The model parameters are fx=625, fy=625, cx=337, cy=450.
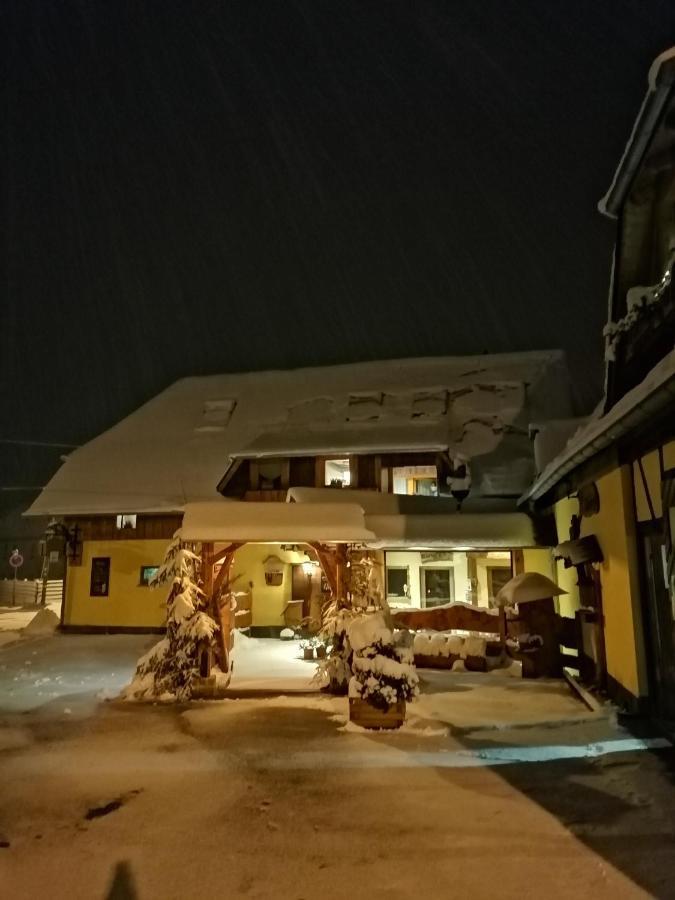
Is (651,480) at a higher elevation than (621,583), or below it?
higher

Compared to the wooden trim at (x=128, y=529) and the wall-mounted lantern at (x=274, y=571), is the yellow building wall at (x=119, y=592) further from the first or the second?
the wall-mounted lantern at (x=274, y=571)

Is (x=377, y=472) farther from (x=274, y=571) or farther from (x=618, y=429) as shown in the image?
(x=618, y=429)

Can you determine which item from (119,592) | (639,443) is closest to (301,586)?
(119,592)

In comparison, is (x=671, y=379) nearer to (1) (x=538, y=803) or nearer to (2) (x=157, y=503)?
(1) (x=538, y=803)

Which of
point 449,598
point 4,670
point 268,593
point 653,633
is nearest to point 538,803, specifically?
point 653,633

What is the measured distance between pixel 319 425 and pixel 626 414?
624 inches

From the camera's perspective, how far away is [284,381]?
2689 centimetres

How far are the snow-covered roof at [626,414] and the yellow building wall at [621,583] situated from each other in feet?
1.74

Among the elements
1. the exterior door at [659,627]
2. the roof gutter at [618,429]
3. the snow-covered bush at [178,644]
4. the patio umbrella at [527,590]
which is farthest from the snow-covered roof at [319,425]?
the exterior door at [659,627]

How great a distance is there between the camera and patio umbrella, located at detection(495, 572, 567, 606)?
11.8 meters

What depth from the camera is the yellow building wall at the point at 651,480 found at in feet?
23.1

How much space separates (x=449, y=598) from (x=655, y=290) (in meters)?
13.3

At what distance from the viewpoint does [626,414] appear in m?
7.05

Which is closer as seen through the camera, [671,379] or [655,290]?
[671,379]
